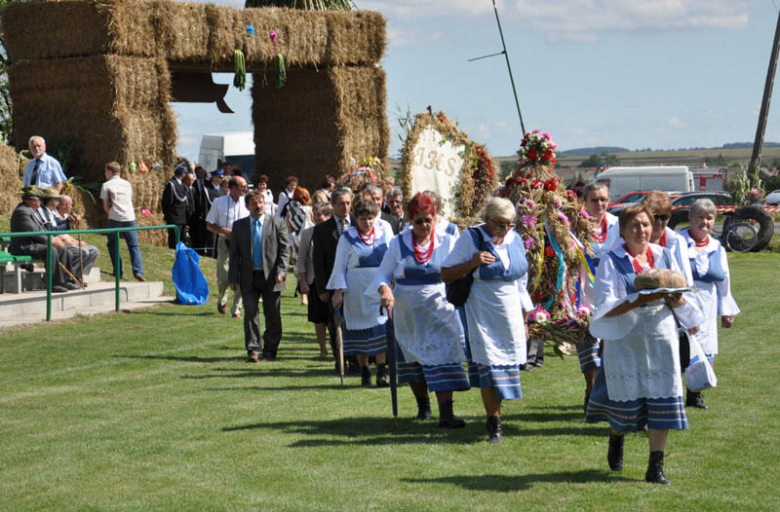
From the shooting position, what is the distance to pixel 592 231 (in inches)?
386

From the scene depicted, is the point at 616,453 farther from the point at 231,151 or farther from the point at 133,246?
the point at 231,151

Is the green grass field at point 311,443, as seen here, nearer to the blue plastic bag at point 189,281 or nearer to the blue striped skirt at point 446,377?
the blue striped skirt at point 446,377

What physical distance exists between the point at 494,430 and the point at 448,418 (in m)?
0.63

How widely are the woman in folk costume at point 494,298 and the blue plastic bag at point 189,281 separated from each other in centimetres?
897

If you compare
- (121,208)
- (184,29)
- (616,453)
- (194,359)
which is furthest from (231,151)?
(616,453)

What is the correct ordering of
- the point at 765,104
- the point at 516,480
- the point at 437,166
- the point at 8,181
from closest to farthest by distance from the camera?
the point at 516,480 < the point at 437,166 < the point at 8,181 < the point at 765,104

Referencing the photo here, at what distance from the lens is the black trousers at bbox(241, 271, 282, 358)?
1245cm

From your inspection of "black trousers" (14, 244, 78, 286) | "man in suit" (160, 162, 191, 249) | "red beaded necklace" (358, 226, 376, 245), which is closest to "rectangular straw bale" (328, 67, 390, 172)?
"man in suit" (160, 162, 191, 249)

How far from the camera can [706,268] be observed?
32.1ft

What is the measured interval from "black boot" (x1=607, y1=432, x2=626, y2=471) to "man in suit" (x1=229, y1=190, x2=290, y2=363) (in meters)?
5.72

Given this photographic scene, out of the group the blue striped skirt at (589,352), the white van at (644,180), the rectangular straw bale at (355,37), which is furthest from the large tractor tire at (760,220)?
the blue striped skirt at (589,352)

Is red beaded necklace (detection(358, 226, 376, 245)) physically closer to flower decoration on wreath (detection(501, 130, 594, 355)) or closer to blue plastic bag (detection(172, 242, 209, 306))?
flower decoration on wreath (detection(501, 130, 594, 355))

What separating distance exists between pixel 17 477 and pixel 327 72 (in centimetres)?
1808

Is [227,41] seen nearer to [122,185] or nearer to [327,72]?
[327,72]
